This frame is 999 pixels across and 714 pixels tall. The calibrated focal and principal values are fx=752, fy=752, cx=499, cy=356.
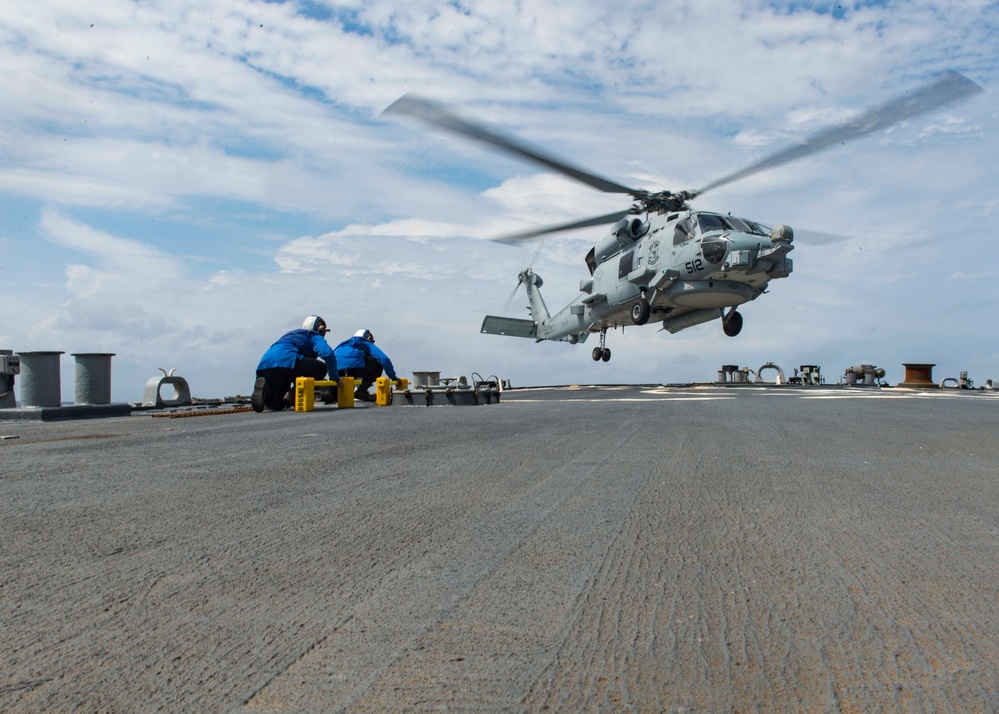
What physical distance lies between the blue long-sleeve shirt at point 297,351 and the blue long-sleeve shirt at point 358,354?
2.10 meters

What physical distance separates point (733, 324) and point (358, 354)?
43.8ft

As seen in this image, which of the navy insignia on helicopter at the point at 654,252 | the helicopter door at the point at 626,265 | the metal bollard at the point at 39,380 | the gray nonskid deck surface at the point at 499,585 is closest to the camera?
the gray nonskid deck surface at the point at 499,585

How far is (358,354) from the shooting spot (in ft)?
54.6

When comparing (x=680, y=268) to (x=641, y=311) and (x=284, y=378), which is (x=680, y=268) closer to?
(x=641, y=311)

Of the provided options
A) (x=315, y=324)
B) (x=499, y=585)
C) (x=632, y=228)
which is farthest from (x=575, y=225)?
(x=499, y=585)

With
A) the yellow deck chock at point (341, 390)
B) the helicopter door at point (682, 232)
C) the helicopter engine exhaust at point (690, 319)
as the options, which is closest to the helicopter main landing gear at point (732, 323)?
the helicopter engine exhaust at point (690, 319)

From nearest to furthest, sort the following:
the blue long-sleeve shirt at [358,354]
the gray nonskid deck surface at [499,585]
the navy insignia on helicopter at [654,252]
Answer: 1. the gray nonskid deck surface at [499,585]
2. the blue long-sleeve shirt at [358,354]
3. the navy insignia on helicopter at [654,252]

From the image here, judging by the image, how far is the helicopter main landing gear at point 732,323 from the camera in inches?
961

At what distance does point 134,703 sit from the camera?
185 cm

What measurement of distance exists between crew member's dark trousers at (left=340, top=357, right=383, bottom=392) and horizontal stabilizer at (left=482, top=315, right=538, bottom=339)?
63.2ft

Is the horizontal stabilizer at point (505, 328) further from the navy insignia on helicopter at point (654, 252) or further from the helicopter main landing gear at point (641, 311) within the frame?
the navy insignia on helicopter at point (654, 252)

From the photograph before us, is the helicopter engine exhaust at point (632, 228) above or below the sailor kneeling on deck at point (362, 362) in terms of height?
above

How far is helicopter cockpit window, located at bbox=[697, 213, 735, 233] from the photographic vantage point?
845 inches

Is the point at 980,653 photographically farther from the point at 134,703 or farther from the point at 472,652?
the point at 134,703
